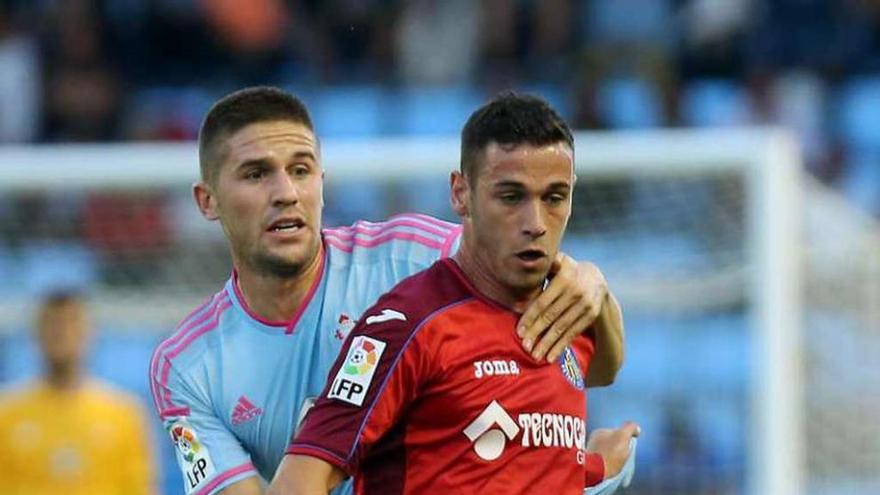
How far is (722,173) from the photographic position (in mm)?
8203

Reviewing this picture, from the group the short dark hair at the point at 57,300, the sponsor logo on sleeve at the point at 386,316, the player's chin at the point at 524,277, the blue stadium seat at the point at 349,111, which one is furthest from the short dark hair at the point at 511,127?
the blue stadium seat at the point at 349,111

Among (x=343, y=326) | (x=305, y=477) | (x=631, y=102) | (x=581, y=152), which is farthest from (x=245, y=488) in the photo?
(x=631, y=102)

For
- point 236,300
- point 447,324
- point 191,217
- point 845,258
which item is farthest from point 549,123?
point 191,217

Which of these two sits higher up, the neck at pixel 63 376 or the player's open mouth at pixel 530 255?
the neck at pixel 63 376

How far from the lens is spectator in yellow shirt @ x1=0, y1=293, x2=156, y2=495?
838 centimetres

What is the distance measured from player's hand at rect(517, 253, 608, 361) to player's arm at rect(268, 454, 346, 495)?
0.47 m

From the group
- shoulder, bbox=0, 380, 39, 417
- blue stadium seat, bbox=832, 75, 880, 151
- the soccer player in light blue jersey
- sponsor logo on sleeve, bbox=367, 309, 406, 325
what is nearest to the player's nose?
the soccer player in light blue jersey

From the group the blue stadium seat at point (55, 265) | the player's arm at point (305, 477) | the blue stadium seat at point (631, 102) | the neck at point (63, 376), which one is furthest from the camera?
the blue stadium seat at point (631, 102)

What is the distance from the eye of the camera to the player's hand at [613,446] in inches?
166

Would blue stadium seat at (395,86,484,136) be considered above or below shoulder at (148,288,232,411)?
above

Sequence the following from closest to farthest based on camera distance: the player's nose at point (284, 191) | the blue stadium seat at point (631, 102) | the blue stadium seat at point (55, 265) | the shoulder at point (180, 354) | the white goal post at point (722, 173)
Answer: the player's nose at point (284, 191) → the shoulder at point (180, 354) → the white goal post at point (722, 173) → the blue stadium seat at point (55, 265) → the blue stadium seat at point (631, 102)

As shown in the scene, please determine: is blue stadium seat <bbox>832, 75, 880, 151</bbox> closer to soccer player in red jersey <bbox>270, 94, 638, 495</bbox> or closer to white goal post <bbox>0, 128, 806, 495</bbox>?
white goal post <bbox>0, 128, 806, 495</bbox>

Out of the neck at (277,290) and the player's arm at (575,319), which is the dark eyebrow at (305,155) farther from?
the player's arm at (575,319)

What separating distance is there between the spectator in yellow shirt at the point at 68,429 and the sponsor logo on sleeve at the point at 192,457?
13.4ft
